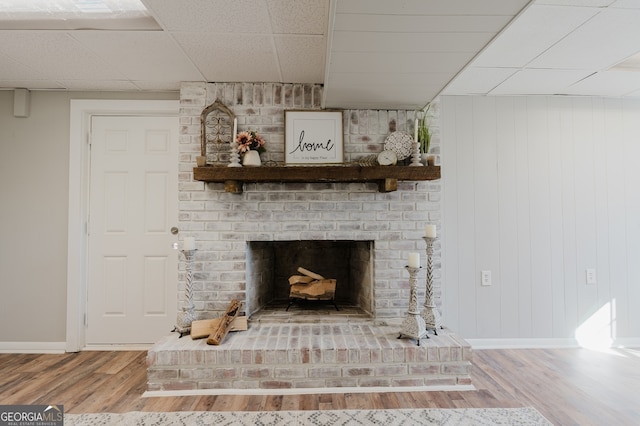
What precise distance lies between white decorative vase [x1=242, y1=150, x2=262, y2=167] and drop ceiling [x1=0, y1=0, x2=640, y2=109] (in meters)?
0.59

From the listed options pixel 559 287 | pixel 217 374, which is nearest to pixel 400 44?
pixel 217 374

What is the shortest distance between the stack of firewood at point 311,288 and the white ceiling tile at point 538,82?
2.09 m

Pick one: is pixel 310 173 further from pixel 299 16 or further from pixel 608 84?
pixel 608 84

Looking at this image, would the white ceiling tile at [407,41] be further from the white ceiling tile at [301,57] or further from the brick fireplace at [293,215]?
the brick fireplace at [293,215]

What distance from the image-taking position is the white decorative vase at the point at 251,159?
2.39m

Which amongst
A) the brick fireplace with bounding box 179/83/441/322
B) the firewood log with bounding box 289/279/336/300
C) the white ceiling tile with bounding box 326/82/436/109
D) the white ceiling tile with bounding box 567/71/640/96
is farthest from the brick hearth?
the white ceiling tile with bounding box 567/71/640/96

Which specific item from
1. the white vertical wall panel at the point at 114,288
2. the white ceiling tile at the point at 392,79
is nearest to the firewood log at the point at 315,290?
the white vertical wall panel at the point at 114,288

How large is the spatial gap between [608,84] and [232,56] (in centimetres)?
284

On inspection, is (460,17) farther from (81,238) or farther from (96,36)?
(81,238)

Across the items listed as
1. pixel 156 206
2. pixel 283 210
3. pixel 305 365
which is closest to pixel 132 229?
pixel 156 206

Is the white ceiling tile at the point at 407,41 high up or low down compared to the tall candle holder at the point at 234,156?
up

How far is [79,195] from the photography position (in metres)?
2.69

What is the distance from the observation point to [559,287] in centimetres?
272

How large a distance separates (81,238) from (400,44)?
9.17 feet
